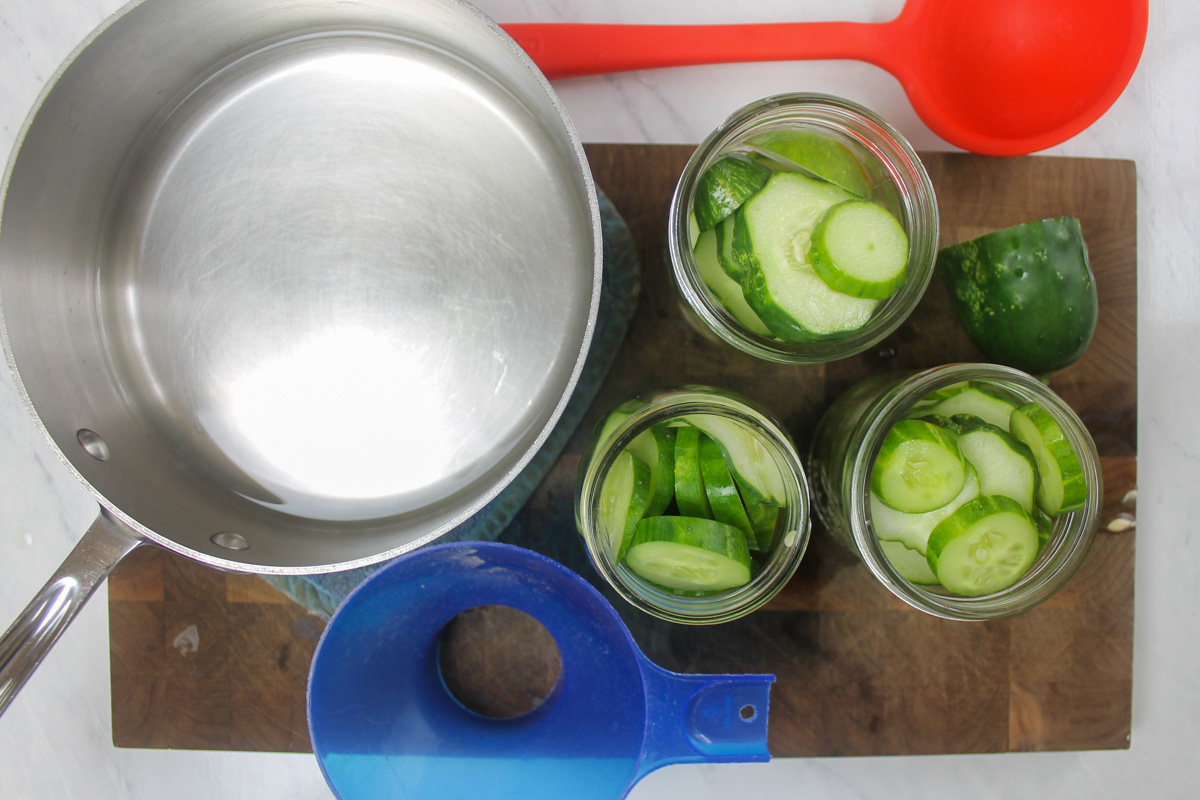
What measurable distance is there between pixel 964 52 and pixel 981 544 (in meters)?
0.49

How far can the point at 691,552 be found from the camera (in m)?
0.53

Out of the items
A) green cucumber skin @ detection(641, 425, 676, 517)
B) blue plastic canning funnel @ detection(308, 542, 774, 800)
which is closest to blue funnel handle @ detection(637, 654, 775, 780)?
blue plastic canning funnel @ detection(308, 542, 774, 800)

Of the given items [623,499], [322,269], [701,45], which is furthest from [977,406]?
[322,269]

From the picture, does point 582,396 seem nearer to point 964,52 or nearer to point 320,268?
point 320,268

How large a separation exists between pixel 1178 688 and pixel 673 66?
0.87 metres

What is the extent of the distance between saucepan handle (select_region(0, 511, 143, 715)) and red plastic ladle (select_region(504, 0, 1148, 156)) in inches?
22.1

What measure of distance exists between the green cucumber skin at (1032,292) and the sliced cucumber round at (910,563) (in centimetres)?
20

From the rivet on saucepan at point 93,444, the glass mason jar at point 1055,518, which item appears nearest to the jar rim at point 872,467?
the glass mason jar at point 1055,518

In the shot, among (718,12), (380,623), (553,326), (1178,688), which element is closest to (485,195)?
(553,326)

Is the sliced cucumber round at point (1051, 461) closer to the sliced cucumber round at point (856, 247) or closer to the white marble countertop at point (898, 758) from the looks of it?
the sliced cucumber round at point (856, 247)

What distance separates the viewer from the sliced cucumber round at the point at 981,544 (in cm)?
52

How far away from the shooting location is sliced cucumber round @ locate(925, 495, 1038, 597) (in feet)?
1.72

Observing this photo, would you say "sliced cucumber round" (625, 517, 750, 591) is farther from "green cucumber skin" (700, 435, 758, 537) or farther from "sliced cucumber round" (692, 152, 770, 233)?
"sliced cucumber round" (692, 152, 770, 233)

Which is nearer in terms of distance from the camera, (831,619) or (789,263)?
(789,263)
